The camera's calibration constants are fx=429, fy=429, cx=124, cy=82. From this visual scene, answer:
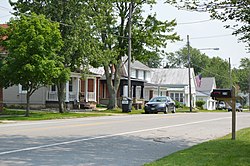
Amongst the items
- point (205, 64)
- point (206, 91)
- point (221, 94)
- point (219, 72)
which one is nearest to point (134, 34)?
point (221, 94)

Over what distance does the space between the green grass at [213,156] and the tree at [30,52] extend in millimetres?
16475

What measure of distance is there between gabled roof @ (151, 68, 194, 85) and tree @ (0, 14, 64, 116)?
53.2m

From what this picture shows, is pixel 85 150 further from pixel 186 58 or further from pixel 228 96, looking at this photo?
pixel 186 58

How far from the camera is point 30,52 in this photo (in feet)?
92.0

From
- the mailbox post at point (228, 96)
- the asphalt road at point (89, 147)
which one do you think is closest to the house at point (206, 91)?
the asphalt road at point (89, 147)

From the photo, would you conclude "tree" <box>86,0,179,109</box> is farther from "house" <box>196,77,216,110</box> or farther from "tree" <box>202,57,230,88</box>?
"tree" <box>202,57,230,88</box>

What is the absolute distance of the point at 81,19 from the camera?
110ft

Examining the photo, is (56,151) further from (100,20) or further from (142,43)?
(142,43)

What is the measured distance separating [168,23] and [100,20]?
33.6 feet

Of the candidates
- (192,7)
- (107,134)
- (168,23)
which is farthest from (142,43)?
(192,7)

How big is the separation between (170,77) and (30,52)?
56917 millimetres

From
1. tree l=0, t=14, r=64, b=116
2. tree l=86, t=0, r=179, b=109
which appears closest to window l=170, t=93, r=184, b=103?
tree l=86, t=0, r=179, b=109

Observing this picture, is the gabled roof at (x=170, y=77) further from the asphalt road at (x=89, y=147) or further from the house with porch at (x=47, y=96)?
the asphalt road at (x=89, y=147)

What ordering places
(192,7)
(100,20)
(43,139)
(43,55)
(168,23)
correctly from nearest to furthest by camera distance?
(192,7) → (43,139) → (43,55) → (100,20) → (168,23)
